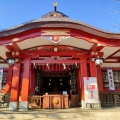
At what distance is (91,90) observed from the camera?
8.66 meters

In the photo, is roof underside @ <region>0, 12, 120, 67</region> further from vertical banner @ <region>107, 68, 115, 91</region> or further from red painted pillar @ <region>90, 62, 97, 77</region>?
vertical banner @ <region>107, 68, 115, 91</region>

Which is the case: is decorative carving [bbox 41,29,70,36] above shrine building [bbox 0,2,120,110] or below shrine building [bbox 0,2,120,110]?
above

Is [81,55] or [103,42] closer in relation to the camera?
[103,42]

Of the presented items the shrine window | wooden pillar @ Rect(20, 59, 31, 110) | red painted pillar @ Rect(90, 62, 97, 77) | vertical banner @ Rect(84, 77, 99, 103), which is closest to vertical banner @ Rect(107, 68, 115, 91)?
the shrine window

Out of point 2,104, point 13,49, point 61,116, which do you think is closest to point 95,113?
point 61,116

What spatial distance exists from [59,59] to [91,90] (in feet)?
8.49

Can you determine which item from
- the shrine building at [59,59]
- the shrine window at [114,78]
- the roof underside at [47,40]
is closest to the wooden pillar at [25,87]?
the shrine building at [59,59]

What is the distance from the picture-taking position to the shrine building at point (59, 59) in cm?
812

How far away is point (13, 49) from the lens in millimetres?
8852

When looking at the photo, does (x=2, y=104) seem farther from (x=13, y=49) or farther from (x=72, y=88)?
(x=72, y=88)

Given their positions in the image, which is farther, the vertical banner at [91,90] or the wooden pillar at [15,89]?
the vertical banner at [91,90]

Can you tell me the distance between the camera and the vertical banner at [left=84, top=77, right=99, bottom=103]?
8.48 meters

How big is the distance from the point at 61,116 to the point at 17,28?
16.4 ft

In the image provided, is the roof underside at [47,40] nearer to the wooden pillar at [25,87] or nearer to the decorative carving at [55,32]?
the decorative carving at [55,32]
